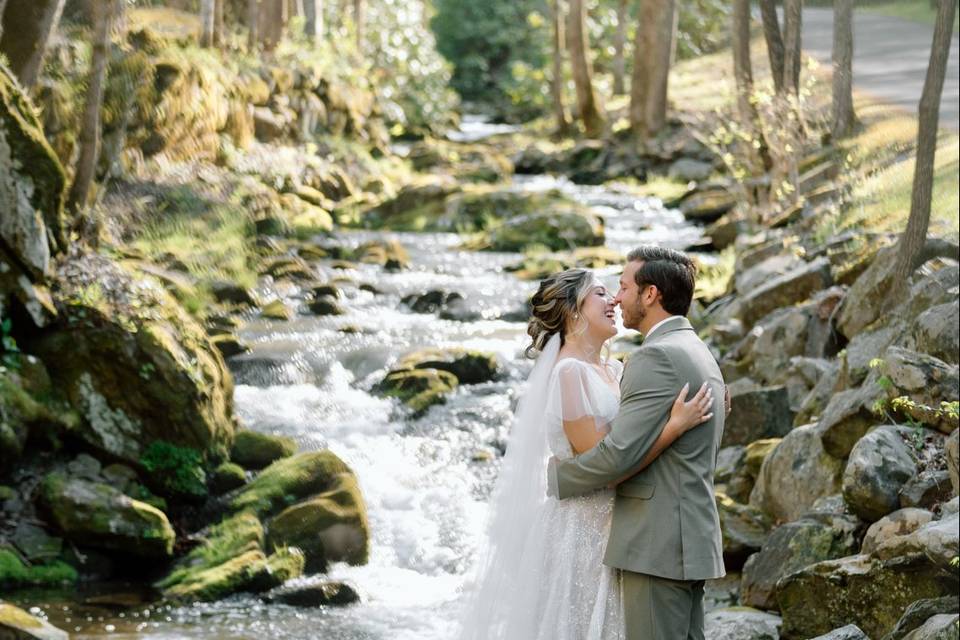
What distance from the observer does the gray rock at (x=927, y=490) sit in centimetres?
705

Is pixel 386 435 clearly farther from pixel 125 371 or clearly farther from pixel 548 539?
pixel 548 539

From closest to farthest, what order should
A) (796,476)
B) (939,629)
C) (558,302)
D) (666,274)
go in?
(666,274) → (558,302) → (939,629) → (796,476)

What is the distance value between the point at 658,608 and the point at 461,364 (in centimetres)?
995

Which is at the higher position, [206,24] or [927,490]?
[206,24]

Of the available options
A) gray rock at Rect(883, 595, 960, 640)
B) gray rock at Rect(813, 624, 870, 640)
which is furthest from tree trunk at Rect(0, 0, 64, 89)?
gray rock at Rect(883, 595, 960, 640)

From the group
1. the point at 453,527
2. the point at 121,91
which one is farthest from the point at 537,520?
the point at 121,91

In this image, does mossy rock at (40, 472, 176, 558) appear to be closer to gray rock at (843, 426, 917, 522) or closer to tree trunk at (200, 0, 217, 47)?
gray rock at (843, 426, 917, 522)

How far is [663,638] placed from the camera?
447 cm

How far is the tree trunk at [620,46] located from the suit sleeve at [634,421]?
35038mm

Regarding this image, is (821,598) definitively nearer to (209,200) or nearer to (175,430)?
(175,430)

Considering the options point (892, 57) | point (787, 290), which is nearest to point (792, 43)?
point (787, 290)

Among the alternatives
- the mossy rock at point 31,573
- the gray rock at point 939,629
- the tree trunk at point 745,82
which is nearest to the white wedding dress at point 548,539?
the gray rock at point 939,629

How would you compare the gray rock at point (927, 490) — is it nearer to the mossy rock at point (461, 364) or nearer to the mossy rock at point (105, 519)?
the mossy rock at point (105, 519)

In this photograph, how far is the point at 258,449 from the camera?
1167 cm
